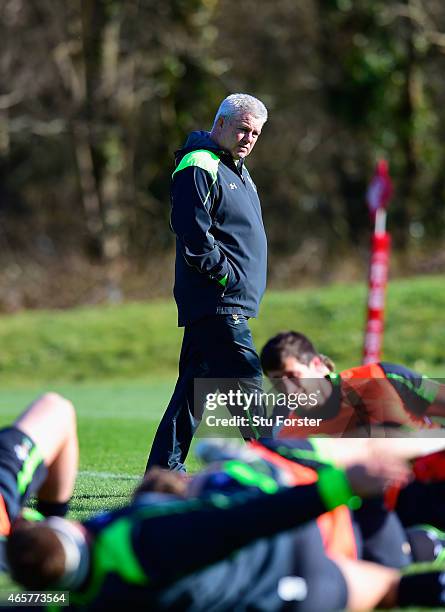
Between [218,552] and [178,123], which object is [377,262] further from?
[178,123]

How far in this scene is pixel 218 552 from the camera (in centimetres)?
352

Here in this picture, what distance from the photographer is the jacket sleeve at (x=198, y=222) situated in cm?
636

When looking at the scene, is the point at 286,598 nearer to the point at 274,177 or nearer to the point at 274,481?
the point at 274,481

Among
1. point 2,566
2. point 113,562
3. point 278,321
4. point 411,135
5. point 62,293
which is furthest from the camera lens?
point 411,135

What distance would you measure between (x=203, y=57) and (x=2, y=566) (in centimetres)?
2533

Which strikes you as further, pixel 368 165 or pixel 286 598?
pixel 368 165

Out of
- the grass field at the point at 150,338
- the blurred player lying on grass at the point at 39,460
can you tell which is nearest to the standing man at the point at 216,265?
the blurred player lying on grass at the point at 39,460

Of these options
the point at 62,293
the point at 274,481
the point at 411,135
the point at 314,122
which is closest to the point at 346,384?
the point at 274,481

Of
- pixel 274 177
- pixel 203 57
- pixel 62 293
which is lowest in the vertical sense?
pixel 62 293

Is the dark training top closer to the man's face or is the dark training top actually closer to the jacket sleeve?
the jacket sleeve

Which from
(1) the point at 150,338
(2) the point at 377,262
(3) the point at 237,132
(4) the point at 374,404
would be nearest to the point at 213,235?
(3) the point at 237,132

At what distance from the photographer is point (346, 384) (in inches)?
213

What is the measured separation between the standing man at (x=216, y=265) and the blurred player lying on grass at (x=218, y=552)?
2.55 metres

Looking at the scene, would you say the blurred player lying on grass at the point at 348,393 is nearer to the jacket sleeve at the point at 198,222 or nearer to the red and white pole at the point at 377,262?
the jacket sleeve at the point at 198,222
